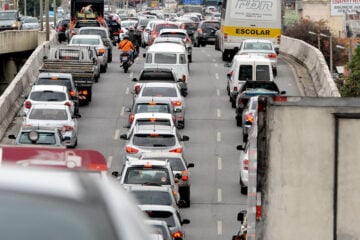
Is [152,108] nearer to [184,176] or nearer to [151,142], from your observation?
[151,142]

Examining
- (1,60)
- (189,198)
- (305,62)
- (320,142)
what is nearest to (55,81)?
(189,198)

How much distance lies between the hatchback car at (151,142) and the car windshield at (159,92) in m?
7.71

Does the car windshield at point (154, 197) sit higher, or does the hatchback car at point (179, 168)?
the car windshield at point (154, 197)

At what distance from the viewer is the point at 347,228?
36.7 ft

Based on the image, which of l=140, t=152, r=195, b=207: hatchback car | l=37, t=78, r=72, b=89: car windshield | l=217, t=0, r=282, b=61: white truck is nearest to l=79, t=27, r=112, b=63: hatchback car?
l=217, t=0, r=282, b=61: white truck

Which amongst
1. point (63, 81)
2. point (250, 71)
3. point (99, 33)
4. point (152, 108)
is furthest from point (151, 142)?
point (99, 33)

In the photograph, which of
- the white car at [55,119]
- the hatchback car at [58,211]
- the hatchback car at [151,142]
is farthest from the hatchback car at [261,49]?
the hatchback car at [58,211]

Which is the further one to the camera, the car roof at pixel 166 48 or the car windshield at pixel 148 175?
the car roof at pixel 166 48

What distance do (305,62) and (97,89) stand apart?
1150cm

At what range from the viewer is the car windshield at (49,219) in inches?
119

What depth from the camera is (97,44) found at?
54500mm

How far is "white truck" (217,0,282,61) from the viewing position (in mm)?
58250

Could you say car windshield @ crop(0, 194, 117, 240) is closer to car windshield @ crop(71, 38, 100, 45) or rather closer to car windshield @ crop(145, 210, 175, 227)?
car windshield @ crop(145, 210, 175, 227)

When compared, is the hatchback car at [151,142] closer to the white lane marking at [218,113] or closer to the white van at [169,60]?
the white lane marking at [218,113]
